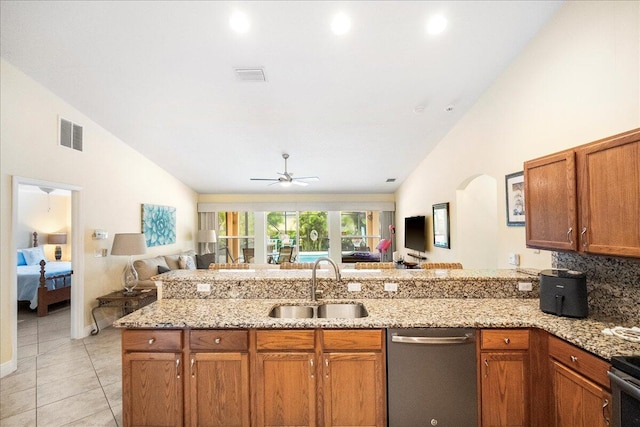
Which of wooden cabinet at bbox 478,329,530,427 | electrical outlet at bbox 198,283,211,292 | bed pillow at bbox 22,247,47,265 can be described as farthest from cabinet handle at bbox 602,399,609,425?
bed pillow at bbox 22,247,47,265

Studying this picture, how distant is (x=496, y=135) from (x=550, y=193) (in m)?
1.63

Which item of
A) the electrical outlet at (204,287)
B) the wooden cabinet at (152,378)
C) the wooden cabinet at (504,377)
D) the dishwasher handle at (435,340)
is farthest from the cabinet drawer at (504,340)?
the electrical outlet at (204,287)

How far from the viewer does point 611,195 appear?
5.25 ft

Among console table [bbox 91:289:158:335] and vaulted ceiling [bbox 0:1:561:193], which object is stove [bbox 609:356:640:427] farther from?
console table [bbox 91:289:158:335]

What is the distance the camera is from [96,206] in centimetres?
425

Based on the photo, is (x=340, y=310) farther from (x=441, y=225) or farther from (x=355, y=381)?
(x=441, y=225)

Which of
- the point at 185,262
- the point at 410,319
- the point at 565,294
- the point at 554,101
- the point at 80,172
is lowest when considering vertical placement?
the point at 185,262

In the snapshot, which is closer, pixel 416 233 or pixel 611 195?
pixel 611 195

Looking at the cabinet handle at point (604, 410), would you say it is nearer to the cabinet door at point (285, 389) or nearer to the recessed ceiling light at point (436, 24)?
the cabinet door at point (285, 389)

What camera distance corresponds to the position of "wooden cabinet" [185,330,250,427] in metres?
1.84

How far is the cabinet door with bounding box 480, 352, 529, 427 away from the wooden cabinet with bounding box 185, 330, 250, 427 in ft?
4.82

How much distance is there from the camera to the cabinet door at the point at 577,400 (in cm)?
144

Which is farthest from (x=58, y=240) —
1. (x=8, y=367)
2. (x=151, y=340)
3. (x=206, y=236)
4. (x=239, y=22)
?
(x=239, y=22)

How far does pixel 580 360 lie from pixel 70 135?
535cm
